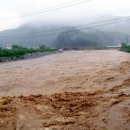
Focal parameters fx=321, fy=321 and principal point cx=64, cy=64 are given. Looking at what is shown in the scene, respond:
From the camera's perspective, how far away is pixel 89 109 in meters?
9.43

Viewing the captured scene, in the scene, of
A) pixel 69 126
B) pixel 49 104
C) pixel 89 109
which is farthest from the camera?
pixel 49 104

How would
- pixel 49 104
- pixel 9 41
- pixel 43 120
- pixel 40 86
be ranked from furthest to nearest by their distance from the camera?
pixel 9 41, pixel 40 86, pixel 49 104, pixel 43 120

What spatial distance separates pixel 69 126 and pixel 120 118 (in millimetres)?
1336

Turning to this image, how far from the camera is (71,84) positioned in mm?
15117

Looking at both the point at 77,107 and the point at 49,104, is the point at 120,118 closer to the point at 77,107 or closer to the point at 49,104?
the point at 77,107

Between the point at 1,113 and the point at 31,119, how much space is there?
4.01 feet

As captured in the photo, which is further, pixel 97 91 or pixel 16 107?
pixel 97 91

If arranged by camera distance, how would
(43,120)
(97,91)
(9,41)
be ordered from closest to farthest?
(43,120) → (97,91) → (9,41)

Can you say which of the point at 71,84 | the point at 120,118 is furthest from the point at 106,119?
the point at 71,84

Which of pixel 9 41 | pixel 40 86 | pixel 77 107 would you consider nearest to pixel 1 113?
pixel 77 107

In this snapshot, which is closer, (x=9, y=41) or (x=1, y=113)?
(x=1, y=113)

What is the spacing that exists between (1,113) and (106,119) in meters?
3.17

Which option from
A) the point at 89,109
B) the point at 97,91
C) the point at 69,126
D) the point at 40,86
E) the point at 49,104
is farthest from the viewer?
the point at 40,86

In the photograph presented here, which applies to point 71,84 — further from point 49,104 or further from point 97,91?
point 49,104
